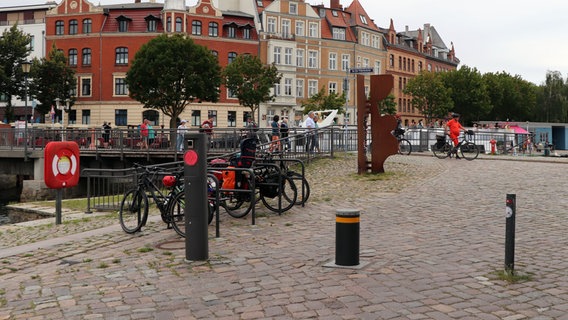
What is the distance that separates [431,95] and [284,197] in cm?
6690

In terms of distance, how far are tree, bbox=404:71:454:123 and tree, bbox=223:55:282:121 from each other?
30.1 metres

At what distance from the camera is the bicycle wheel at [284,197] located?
11.2m

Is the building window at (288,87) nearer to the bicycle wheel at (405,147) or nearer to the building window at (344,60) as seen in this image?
the building window at (344,60)

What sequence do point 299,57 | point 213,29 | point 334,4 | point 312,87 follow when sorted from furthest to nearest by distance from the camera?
point 334,4 < point 312,87 < point 299,57 < point 213,29

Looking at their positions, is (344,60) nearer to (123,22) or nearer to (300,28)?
(300,28)

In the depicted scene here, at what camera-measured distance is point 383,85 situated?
16.4 metres

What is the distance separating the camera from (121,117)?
60.5 m

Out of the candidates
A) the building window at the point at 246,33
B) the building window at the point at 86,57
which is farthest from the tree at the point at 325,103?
the building window at the point at 86,57

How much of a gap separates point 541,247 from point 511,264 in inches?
68.7

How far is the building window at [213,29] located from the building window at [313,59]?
1310 cm

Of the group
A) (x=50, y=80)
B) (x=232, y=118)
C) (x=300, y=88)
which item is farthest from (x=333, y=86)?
(x=50, y=80)

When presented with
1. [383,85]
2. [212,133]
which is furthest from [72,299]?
[212,133]

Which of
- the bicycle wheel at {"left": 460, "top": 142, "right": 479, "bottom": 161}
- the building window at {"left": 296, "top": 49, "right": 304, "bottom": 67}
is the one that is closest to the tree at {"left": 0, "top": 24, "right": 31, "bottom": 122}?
the building window at {"left": 296, "top": 49, "right": 304, "bottom": 67}

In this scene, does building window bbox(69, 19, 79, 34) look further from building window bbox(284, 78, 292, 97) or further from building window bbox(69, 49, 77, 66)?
building window bbox(284, 78, 292, 97)
